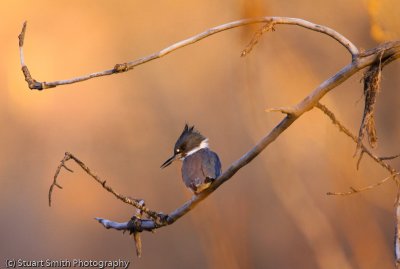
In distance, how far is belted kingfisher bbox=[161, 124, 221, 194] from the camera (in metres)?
2.64

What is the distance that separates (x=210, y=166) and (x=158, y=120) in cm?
314

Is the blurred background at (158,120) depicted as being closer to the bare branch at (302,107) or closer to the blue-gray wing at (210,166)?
A: the blue-gray wing at (210,166)

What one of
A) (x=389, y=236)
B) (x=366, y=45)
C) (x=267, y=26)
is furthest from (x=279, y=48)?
(x=267, y=26)

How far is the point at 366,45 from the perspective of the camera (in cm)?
532

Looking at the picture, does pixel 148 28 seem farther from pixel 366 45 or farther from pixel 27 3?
pixel 366 45

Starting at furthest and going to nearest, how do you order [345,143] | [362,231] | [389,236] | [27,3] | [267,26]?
1. [27,3]
2. [389,236]
3. [345,143]
4. [362,231]
5. [267,26]

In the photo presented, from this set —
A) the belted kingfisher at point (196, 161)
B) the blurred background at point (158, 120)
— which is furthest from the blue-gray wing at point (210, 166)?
the blurred background at point (158, 120)

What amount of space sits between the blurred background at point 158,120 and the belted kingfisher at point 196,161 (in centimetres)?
126

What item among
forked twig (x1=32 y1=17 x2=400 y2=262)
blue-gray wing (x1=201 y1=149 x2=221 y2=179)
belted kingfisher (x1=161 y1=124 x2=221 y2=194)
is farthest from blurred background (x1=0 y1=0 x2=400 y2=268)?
forked twig (x1=32 y1=17 x2=400 y2=262)

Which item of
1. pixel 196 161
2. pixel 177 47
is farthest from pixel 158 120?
pixel 177 47

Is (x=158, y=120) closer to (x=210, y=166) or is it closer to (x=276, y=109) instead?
(x=210, y=166)

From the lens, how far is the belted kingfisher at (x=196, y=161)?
8.66 ft

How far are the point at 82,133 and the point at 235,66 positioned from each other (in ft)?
4.44

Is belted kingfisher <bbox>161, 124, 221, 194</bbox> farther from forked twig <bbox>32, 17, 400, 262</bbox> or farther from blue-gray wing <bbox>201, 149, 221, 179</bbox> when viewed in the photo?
forked twig <bbox>32, 17, 400, 262</bbox>
